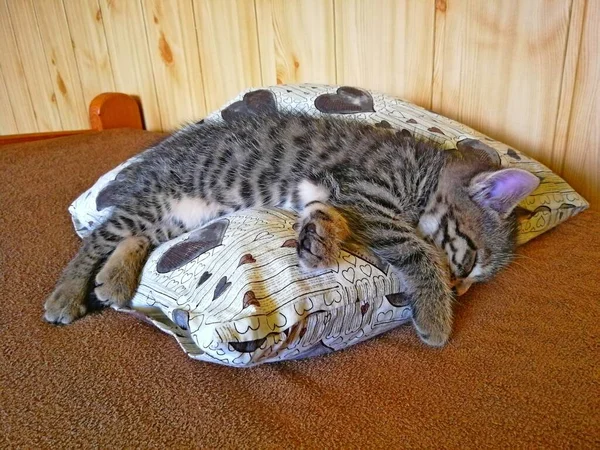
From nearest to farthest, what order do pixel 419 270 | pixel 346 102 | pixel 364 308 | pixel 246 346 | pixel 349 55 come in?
pixel 246 346 → pixel 364 308 → pixel 419 270 → pixel 346 102 → pixel 349 55

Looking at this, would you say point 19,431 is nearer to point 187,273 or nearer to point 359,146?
point 187,273

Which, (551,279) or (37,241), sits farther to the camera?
(37,241)

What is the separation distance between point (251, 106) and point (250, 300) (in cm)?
80

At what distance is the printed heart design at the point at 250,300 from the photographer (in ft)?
2.57

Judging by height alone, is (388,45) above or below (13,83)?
above

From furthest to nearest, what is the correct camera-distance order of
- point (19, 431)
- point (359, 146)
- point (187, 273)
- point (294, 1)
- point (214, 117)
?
point (294, 1), point (214, 117), point (359, 146), point (187, 273), point (19, 431)

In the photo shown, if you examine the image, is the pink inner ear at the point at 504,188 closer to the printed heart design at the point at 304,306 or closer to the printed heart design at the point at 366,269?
the printed heart design at the point at 366,269

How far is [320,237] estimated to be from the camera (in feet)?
2.95

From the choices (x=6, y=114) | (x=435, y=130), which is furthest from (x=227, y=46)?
(x=6, y=114)

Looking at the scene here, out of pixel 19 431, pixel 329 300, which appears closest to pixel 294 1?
pixel 329 300

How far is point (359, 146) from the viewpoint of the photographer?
117 centimetres

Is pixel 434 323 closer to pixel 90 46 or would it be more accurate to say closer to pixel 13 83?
pixel 90 46

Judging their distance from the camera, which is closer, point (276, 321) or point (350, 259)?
point (276, 321)

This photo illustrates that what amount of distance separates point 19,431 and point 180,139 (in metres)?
0.85
